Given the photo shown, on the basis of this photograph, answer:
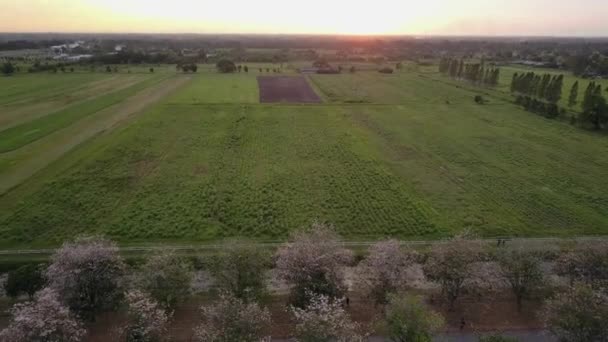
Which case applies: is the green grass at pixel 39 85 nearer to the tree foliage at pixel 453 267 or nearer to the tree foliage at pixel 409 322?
the tree foliage at pixel 453 267

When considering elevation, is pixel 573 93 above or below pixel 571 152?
above

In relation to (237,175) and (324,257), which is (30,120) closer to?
(237,175)

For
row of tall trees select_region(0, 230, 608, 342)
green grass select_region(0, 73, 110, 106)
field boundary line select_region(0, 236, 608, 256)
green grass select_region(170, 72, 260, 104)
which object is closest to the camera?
row of tall trees select_region(0, 230, 608, 342)

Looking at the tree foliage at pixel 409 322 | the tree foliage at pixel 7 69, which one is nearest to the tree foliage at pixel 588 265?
the tree foliage at pixel 409 322

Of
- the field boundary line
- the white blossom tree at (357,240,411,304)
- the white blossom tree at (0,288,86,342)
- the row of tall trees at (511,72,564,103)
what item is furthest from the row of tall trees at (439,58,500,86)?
the white blossom tree at (0,288,86,342)

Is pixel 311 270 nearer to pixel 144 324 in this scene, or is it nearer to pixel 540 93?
pixel 144 324

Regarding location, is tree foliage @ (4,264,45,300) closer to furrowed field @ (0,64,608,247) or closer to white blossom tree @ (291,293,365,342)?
furrowed field @ (0,64,608,247)

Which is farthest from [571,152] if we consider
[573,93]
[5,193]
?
[5,193]
